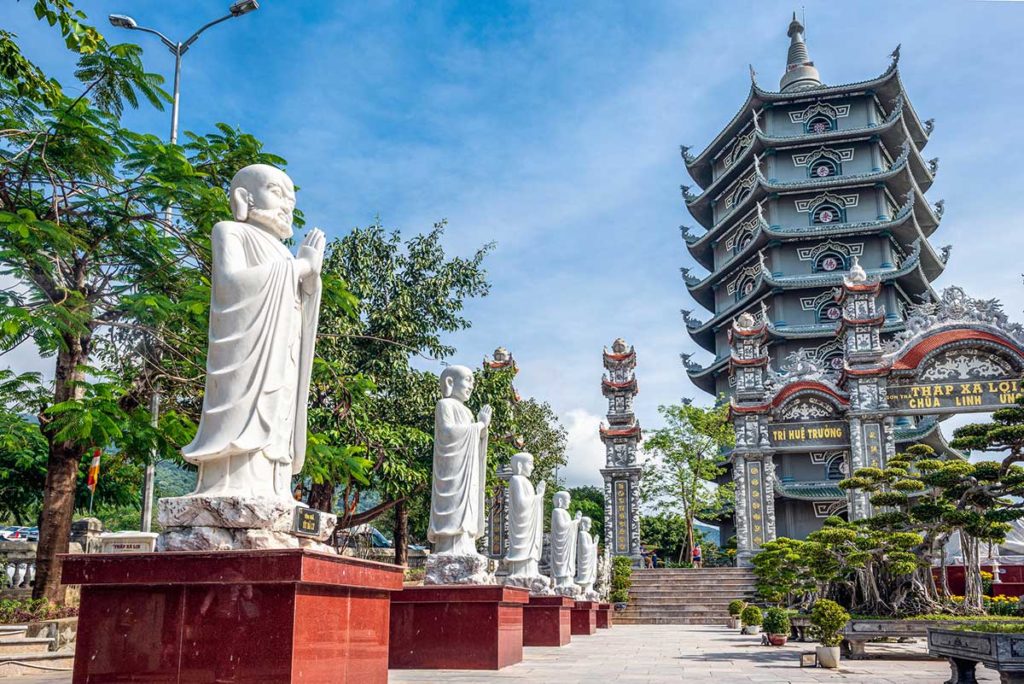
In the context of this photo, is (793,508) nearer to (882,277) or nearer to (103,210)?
(882,277)

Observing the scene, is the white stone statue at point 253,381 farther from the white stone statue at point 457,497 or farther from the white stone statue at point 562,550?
the white stone statue at point 562,550

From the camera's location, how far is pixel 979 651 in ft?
24.6

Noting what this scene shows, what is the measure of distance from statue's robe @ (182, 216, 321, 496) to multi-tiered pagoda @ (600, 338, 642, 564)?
2386cm

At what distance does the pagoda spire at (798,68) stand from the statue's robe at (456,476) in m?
36.0

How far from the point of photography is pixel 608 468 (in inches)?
1152

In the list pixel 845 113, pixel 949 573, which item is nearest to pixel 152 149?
pixel 949 573

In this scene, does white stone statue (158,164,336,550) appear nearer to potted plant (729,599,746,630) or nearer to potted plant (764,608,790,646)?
potted plant (764,608,790,646)

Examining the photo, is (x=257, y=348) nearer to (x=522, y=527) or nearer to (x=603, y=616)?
(x=522, y=527)

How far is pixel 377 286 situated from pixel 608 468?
12.3 m

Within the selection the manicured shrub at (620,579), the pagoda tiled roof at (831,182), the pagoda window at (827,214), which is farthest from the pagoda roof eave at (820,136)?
the manicured shrub at (620,579)

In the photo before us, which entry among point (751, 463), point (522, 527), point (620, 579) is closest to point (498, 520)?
point (620, 579)

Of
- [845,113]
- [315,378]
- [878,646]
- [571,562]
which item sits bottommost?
[878,646]

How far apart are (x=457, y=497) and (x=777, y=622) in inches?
307

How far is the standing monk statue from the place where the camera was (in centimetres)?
482
